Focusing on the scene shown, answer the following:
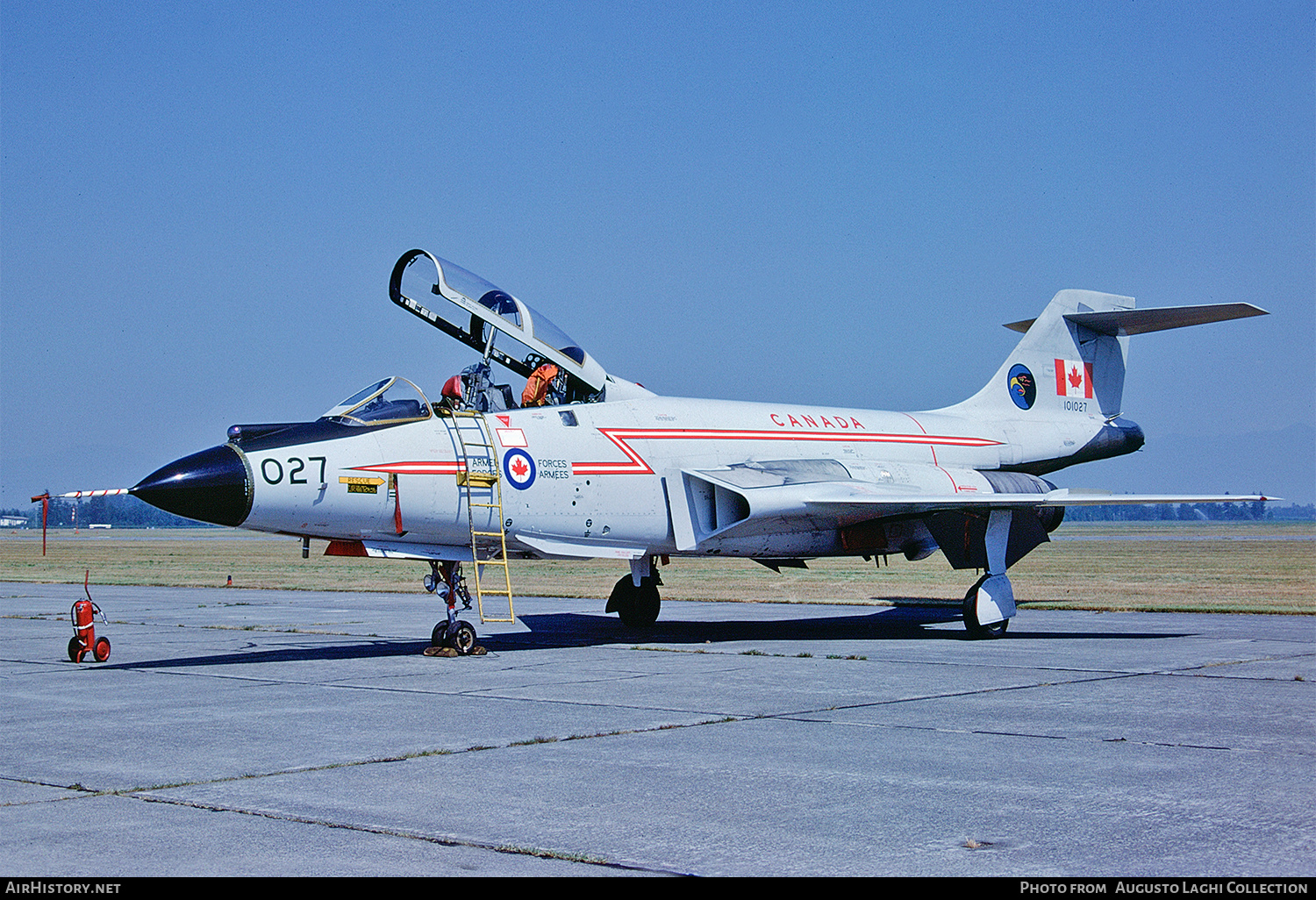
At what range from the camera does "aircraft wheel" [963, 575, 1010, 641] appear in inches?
558

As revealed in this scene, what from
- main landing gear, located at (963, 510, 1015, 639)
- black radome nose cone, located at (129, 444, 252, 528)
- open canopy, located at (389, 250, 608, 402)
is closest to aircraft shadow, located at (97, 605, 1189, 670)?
main landing gear, located at (963, 510, 1015, 639)

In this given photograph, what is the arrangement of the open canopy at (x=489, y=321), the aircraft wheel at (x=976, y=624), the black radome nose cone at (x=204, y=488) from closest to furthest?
the black radome nose cone at (x=204, y=488) → the open canopy at (x=489, y=321) → the aircraft wheel at (x=976, y=624)

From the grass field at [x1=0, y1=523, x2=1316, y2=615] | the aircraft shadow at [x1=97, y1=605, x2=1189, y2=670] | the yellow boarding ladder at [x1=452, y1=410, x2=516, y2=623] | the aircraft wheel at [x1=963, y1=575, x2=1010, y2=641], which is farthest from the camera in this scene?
the grass field at [x1=0, y1=523, x2=1316, y2=615]

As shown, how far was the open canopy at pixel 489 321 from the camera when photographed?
13.2m

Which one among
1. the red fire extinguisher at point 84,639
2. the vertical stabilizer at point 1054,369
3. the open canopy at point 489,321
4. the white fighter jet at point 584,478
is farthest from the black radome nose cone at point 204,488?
the vertical stabilizer at point 1054,369

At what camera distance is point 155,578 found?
102ft

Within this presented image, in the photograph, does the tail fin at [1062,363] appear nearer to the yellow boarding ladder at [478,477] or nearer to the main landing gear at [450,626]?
the yellow boarding ladder at [478,477]

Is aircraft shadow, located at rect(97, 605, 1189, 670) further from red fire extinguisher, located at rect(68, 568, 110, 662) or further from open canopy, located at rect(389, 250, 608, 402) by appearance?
open canopy, located at rect(389, 250, 608, 402)

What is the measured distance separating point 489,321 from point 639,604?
465cm

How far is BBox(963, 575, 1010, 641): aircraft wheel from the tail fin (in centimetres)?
462

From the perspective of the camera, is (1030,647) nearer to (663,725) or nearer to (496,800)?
(663,725)

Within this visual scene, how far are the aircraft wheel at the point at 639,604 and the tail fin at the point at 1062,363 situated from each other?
556 centimetres

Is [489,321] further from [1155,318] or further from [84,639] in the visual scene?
[1155,318]

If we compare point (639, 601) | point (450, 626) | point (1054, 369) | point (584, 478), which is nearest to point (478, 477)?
point (584, 478)
